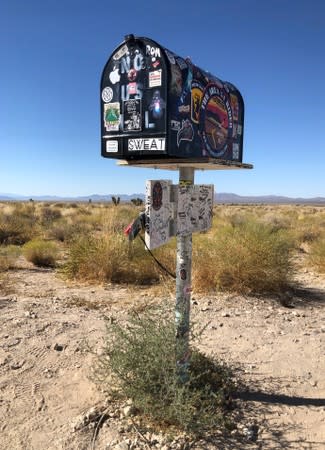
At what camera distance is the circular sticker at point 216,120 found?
3.11 m

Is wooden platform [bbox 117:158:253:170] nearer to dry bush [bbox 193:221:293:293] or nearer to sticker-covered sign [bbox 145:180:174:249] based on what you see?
sticker-covered sign [bbox 145:180:174:249]

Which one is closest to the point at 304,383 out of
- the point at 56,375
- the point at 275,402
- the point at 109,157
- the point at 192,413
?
the point at 275,402

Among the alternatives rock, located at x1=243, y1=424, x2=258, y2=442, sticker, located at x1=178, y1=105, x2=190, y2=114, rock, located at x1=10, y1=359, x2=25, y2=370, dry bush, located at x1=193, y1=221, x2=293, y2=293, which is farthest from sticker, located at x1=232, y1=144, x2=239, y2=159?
dry bush, located at x1=193, y1=221, x2=293, y2=293

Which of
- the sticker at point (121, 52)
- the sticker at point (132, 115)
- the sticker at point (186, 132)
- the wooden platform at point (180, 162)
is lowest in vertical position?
the wooden platform at point (180, 162)

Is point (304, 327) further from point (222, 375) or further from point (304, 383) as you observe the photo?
point (222, 375)

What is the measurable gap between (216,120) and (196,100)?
0.33 metres

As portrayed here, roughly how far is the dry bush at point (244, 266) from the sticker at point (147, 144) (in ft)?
13.7

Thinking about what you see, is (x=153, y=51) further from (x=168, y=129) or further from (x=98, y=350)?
(x=98, y=350)

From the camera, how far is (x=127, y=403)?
10.8 feet

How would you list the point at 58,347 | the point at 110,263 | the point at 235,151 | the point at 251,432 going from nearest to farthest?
the point at 251,432
the point at 235,151
the point at 58,347
the point at 110,263

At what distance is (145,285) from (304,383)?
434 centimetres

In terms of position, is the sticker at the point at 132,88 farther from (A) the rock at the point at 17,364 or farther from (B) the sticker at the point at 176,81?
(A) the rock at the point at 17,364

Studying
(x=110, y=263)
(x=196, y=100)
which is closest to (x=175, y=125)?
(x=196, y=100)

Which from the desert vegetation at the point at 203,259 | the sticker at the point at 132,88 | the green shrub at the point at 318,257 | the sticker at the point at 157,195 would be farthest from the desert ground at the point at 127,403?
the green shrub at the point at 318,257
